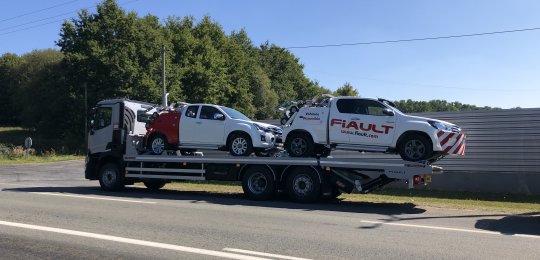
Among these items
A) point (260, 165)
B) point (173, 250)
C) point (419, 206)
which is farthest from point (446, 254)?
point (260, 165)

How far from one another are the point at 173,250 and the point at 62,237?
2.13 m

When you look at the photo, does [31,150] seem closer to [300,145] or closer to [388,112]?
[300,145]

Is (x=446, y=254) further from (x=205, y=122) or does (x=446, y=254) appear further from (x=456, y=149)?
(x=205, y=122)

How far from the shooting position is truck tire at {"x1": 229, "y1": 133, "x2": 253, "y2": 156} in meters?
14.6

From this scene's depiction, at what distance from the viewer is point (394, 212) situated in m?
12.2

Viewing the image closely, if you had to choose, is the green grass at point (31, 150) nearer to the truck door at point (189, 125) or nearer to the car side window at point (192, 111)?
the truck door at point (189, 125)

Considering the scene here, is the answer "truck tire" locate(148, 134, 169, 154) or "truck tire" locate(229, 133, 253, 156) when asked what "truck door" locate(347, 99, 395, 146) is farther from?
"truck tire" locate(148, 134, 169, 154)

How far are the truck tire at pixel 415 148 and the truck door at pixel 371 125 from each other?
0.35 m

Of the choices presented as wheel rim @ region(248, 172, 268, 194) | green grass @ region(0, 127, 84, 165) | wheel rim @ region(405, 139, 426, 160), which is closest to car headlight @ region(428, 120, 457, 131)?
wheel rim @ region(405, 139, 426, 160)

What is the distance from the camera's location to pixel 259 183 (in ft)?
47.4

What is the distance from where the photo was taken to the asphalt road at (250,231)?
719cm

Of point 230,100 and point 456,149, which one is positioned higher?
point 230,100

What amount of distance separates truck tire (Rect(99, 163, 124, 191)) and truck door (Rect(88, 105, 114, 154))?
0.62 metres

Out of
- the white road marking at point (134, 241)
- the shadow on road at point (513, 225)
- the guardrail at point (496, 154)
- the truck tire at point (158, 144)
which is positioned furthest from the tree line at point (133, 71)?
the white road marking at point (134, 241)
